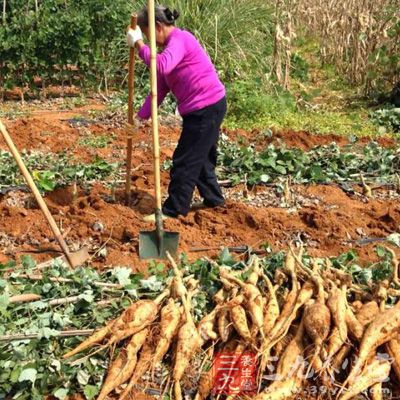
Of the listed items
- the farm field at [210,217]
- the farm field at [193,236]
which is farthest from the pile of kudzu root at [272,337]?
the farm field at [210,217]

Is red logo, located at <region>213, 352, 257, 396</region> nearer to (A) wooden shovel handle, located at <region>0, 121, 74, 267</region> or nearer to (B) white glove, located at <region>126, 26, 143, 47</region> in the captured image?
(A) wooden shovel handle, located at <region>0, 121, 74, 267</region>

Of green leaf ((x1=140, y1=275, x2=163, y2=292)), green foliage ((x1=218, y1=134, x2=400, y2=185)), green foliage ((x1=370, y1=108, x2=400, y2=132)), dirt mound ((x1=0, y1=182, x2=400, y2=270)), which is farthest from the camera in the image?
green foliage ((x1=370, y1=108, x2=400, y2=132))

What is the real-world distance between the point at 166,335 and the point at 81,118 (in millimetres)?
5935

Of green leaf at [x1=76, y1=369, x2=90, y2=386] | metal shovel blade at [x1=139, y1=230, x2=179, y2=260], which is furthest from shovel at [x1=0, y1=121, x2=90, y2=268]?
green leaf at [x1=76, y1=369, x2=90, y2=386]

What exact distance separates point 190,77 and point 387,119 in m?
4.94

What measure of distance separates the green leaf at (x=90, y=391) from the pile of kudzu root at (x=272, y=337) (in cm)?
6

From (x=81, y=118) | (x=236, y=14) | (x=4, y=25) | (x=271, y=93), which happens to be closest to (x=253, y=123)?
(x=271, y=93)

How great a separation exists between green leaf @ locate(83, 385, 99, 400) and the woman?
2189 millimetres

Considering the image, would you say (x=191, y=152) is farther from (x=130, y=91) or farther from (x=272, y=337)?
(x=272, y=337)

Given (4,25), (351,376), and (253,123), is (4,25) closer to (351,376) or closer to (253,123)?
(253,123)

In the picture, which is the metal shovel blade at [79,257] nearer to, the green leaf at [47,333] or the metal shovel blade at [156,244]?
the metal shovel blade at [156,244]

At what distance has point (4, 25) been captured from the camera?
32.6ft

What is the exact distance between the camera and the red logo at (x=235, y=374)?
292 centimetres

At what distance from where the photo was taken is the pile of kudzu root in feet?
9.58
